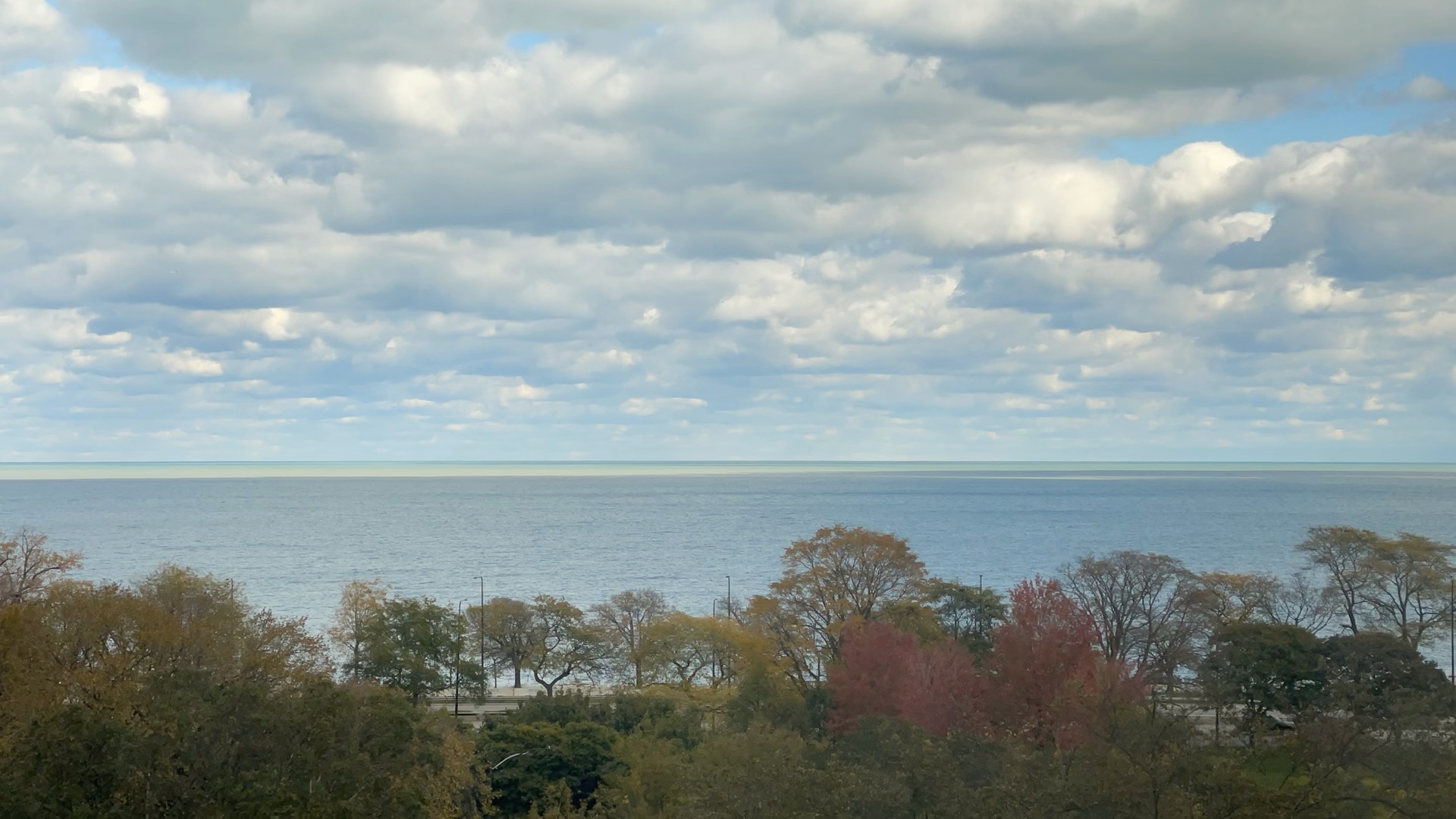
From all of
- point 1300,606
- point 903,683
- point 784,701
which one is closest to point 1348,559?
point 1300,606

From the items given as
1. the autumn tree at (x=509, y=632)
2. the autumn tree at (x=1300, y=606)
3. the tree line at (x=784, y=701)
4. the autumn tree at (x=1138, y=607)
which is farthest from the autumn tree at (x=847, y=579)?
the autumn tree at (x=1300, y=606)

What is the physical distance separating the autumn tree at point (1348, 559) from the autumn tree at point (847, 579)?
87.5 ft

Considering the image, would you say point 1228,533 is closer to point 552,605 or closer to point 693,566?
point 693,566

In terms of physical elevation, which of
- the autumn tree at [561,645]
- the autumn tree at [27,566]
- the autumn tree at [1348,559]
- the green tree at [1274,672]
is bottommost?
the autumn tree at [561,645]

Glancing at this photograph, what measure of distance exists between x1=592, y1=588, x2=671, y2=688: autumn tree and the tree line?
247mm

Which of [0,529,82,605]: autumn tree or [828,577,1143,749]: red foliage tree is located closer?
[828,577,1143,749]: red foliage tree

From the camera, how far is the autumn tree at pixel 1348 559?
2785 inches

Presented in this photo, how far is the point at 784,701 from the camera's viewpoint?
4869 centimetres

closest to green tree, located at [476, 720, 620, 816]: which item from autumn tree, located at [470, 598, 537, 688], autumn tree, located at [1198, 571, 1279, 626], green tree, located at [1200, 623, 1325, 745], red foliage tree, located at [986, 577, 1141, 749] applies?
red foliage tree, located at [986, 577, 1141, 749]

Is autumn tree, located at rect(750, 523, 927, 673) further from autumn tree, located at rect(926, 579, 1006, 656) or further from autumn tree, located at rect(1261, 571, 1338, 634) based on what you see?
autumn tree, located at rect(1261, 571, 1338, 634)

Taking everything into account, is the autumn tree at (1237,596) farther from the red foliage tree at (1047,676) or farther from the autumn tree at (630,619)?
the autumn tree at (630,619)

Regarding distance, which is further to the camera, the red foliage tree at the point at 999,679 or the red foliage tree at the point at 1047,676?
the red foliage tree at the point at 999,679

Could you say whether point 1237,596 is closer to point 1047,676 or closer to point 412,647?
point 1047,676

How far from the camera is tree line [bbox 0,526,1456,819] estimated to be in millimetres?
23219
